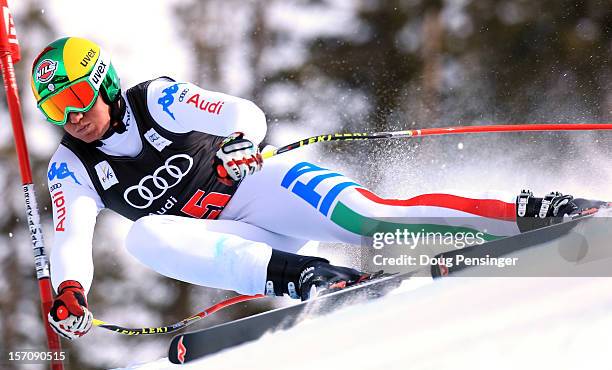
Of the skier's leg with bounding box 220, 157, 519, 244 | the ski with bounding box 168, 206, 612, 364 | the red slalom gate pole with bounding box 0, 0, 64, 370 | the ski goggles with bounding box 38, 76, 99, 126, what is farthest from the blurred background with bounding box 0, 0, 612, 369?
the ski with bounding box 168, 206, 612, 364

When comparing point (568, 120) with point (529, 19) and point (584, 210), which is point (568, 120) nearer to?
point (584, 210)

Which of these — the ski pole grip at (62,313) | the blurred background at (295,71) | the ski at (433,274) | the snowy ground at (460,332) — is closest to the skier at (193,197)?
the ski pole grip at (62,313)

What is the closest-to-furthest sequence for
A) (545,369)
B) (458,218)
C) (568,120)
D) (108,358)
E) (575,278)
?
1. (545,369)
2. (575,278)
3. (458,218)
4. (568,120)
5. (108,358)

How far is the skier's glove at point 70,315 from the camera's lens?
2.18 metres

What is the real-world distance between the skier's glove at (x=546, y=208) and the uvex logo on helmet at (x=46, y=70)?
1400 mm

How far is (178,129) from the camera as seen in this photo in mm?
2496

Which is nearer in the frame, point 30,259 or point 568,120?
point 568,120

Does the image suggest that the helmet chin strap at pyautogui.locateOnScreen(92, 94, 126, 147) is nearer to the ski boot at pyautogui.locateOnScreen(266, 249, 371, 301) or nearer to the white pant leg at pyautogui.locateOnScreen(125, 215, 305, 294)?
the white pant leg at pyautogui.locateOnScreen(125, 215, 305, 294)

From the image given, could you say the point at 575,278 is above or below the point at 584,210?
below

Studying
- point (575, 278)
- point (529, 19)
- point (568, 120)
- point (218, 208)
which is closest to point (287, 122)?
point (529, 19)

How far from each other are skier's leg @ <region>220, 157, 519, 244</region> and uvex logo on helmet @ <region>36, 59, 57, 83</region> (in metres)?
0.68

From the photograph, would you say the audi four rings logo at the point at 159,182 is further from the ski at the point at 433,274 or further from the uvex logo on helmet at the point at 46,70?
the ski at the point at 433,274

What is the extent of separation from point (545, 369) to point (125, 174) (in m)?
1.55

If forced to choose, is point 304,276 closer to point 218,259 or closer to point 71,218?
point 218,259
